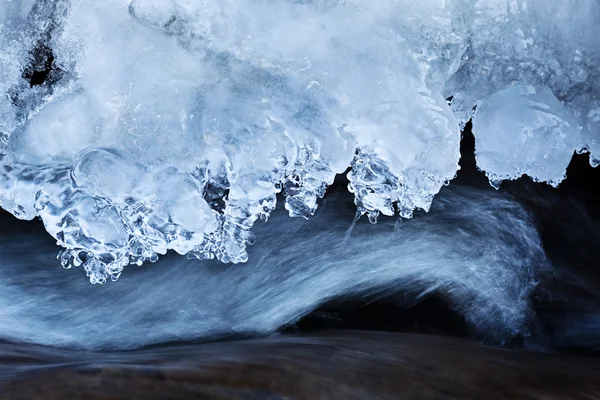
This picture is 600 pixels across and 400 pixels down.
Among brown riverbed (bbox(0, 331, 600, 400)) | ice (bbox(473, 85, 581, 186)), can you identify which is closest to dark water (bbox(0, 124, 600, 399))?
brown riverbed (bbox(0, 331, 600, 400))

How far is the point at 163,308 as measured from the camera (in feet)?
8.60

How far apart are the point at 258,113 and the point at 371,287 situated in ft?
3.20

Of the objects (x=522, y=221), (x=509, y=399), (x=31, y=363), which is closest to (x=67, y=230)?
(x=31, y=363)

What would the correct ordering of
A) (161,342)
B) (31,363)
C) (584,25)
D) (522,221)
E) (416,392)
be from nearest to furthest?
(416,392), (31,363), (584,25), (161,342), (522,221)

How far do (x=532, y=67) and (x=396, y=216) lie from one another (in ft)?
2.67

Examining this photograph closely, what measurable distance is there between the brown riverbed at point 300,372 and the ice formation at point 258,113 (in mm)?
390

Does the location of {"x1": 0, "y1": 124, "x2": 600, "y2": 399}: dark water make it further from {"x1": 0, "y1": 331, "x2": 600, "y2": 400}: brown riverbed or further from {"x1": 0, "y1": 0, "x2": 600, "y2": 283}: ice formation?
{"x1": 0, "y1": 0, "x2": 600, "y2": 283}: ice formation

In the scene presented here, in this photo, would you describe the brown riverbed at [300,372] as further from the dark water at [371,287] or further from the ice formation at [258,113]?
the ice formation at [258,113]

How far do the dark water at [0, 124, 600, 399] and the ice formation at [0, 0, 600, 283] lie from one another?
0.42 m

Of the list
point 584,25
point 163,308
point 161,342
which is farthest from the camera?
point 163,308

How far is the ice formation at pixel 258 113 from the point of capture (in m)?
2.07

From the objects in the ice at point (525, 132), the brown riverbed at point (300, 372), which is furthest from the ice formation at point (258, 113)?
the brown riverbed at point (300, 372)

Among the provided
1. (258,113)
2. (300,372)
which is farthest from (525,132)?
(300,372)

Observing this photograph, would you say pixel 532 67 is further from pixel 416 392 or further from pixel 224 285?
pixel 224 285
